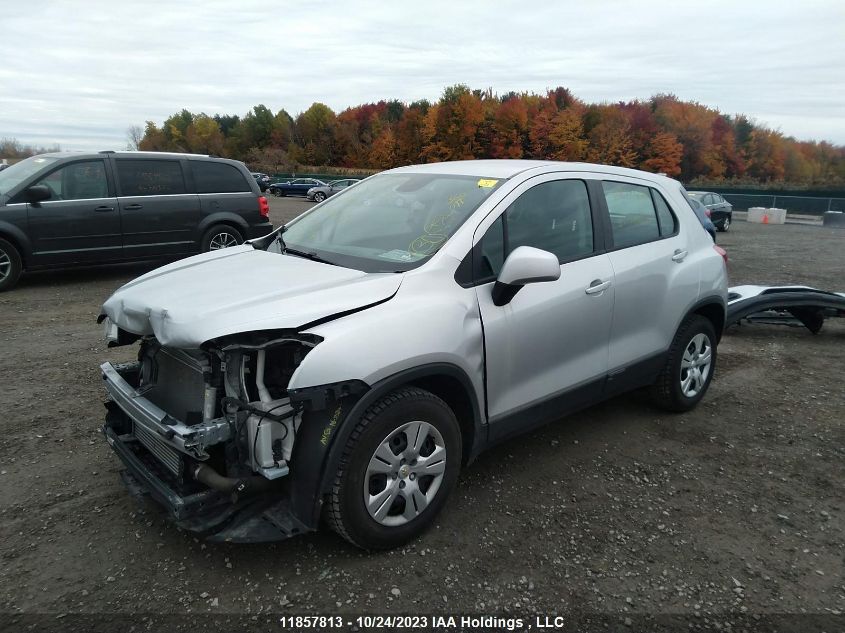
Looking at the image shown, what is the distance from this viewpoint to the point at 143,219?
352 inches

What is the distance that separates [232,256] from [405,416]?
66.6 inches

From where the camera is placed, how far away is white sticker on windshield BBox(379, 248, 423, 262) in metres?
3.15

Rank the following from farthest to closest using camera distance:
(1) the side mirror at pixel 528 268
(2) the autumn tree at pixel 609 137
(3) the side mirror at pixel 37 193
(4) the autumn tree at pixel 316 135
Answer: (4) the autumn tree at pixel 316 135 < (2) the autumn tree at pixel 609 137 < (3) the side mirror at pixel 37 193 < (1) the side mirror at pixel 528 268

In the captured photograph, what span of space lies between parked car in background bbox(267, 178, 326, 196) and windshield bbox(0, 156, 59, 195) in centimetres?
3451

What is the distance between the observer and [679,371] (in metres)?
4.47

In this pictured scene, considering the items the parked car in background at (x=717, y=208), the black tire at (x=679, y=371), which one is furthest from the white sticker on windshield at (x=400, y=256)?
the parked car in background at (x=717, y=208)

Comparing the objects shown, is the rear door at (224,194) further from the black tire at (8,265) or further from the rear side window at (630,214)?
the rear side window at (630,214)

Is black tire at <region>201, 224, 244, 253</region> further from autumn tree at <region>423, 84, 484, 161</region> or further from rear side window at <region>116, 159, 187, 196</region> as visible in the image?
autumn tree at <region>423, 84, 484, 161</region>

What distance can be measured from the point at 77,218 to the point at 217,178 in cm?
222

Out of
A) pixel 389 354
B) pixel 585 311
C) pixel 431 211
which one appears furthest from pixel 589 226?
pixel 389 354

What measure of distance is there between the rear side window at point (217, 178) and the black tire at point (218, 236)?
606mm

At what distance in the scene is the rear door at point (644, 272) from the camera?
3908 millimetres

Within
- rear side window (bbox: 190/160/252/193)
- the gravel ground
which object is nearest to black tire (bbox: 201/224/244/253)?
rear side window (bbox: 190/160/252/193)

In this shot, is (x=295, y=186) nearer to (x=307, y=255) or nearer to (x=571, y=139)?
(x=571, y=139)
